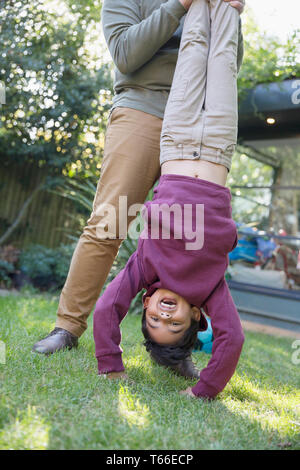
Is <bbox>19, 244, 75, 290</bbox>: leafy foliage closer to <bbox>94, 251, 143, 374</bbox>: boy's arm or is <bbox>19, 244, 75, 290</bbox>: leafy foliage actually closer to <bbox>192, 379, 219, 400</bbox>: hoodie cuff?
<bbox>94, 251, 143, 374</bbox>: boy's arm

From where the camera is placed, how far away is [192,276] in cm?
188

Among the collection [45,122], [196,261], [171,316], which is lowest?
[171,316]

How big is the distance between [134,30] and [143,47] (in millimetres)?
87

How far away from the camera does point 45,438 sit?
4.27ft

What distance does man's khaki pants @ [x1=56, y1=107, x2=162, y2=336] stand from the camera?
7.54ft

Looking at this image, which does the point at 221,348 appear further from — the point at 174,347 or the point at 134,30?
the point at 134,30

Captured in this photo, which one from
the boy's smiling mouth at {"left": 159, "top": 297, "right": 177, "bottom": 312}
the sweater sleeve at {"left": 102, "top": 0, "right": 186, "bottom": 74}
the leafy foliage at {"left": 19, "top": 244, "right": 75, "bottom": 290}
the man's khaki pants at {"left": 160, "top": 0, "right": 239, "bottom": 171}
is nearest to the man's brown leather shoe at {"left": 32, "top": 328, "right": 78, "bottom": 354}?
the boy's smiling mouth at {"left": 159, "top": 297, "right": 177, "bottom": 312}

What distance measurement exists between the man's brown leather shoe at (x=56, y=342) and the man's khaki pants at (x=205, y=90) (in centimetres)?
96

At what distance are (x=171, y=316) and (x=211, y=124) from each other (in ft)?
2.92

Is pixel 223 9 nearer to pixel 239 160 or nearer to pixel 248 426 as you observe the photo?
pixel 248 426

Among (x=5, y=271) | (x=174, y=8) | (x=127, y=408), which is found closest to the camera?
(x=127, y=408)

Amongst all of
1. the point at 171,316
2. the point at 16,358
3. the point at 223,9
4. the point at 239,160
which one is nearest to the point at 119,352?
the point at 171,316

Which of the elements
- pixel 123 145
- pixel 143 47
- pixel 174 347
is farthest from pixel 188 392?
pixel 143 47
